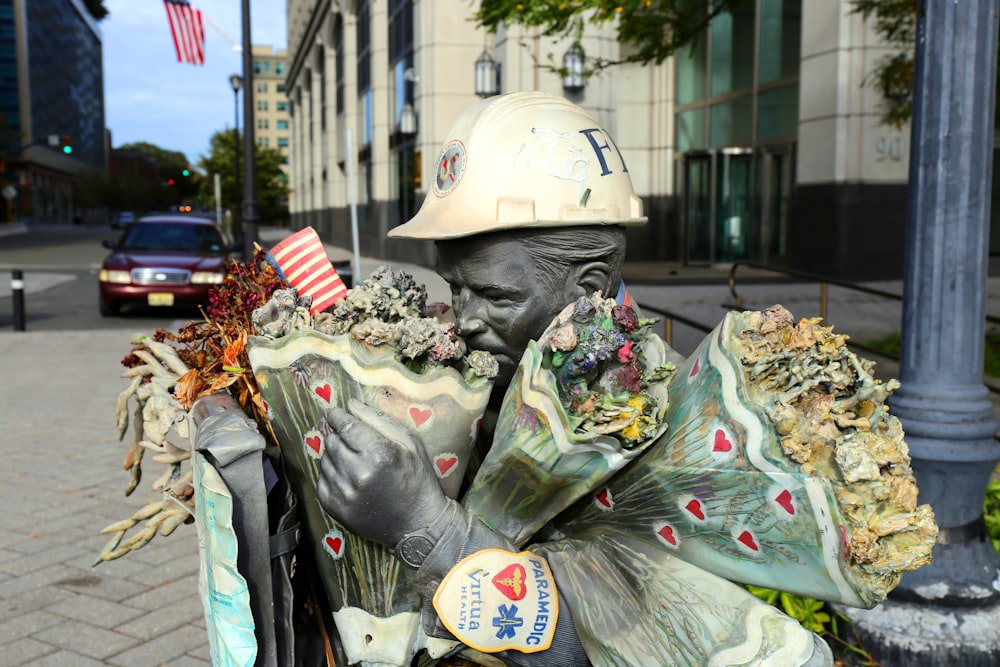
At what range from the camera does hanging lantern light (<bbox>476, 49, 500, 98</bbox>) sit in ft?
56.6

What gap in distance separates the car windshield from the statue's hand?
14.0 meters

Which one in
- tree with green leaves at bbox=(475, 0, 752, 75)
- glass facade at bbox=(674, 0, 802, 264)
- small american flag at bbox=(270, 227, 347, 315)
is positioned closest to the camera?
small american flag at bbox=(270, 227, 347, 315)

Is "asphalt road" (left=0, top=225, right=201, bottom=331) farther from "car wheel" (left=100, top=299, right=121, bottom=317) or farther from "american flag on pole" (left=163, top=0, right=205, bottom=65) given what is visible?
"american flag on pole" (left=163, top=0, right=205, bottom=65)

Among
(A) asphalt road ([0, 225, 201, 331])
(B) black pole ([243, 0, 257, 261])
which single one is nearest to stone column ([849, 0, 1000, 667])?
(A) asphalt road ([0, 225, 201, 331])

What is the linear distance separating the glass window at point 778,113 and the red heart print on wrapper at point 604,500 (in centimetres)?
1721

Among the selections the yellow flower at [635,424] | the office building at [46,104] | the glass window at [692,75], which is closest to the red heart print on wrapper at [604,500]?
the yellow flower at [635,424]

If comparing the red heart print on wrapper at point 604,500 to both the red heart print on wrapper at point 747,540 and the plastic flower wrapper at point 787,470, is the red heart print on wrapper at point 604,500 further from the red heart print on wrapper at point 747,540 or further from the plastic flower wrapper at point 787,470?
the red heart print on wrapper at point 747,540

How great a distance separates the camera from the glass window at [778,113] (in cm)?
1725

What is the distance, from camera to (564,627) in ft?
4.65

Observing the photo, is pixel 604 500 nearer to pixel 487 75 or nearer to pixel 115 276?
pixel 115 276

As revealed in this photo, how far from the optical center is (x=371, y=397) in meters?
1.33

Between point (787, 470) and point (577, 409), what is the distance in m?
0.29

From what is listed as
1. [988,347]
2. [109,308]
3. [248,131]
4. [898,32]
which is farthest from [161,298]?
[988,347]

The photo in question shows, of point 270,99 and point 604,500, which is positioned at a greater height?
point 270,99
